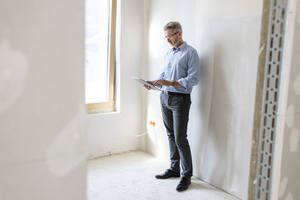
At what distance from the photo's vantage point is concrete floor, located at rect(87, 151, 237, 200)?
8.71ft

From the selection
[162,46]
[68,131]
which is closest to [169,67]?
[162,46]

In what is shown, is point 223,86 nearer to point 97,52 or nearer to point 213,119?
point 213,119

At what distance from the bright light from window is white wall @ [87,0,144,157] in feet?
0.57

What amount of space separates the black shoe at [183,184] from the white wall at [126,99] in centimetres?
115

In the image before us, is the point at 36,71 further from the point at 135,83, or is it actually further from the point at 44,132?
the point at 135,83

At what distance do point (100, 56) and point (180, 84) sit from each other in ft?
4.23

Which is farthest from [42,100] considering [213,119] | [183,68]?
[213,119]

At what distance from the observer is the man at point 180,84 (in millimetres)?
2701

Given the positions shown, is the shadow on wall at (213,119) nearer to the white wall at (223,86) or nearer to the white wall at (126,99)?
the white wall at (223,86)

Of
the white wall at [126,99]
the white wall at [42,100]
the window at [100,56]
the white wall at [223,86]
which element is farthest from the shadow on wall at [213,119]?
the white wall at [42,100]

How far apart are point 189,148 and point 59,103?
2.20 metres

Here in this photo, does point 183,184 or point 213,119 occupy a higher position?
point 213,119

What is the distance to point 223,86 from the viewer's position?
2688mm

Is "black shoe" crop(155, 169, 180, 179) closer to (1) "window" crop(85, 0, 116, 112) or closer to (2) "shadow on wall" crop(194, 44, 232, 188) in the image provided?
(2) "shadow on wall" crop(194, 44, 232, 188)
